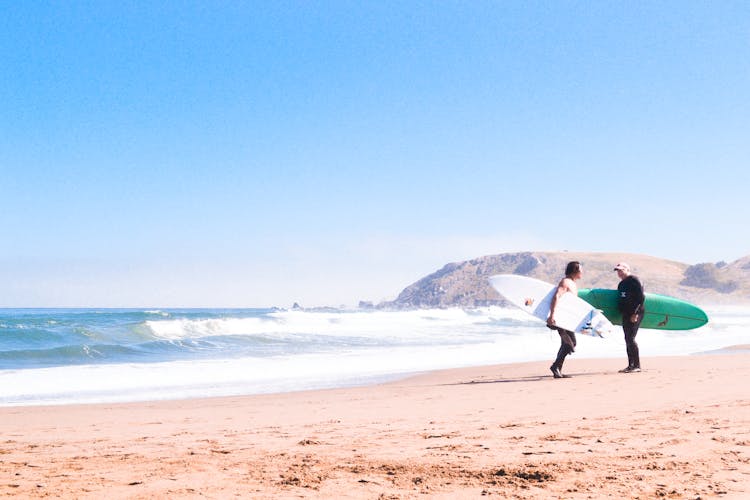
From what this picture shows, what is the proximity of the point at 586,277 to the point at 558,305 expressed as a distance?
291 ft

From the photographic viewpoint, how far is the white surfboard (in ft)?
31.0

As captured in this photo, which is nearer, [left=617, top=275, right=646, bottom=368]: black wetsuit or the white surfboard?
[left=617, top=275, right=646, bottom=368]: black wetsuit

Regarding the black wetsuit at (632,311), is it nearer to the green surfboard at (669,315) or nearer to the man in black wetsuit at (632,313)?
the man in black wetsuit at (632,313)

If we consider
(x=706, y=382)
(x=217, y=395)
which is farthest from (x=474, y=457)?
(x=217, y=395)

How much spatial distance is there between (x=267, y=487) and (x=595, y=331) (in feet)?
24.4

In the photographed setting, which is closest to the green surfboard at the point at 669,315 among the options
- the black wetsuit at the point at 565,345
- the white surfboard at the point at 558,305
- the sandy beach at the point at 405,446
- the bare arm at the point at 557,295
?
the white surfboard at the point at 558,305

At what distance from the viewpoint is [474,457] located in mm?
3949

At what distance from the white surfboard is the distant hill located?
236ft

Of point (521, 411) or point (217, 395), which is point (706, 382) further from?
point (217, 395)

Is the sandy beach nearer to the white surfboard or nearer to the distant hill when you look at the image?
the white surfboard

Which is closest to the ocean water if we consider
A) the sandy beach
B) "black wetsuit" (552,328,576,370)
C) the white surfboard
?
the white surfboard

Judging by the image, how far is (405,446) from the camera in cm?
436

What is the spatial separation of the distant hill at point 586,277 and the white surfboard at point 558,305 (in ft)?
236

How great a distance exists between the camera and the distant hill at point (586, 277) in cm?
8675
